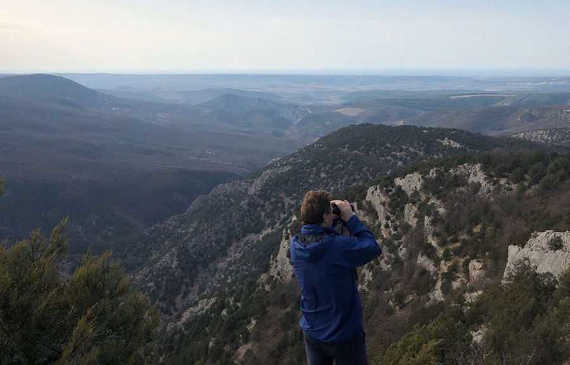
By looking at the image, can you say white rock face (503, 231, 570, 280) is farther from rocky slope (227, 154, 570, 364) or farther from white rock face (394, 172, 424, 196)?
white rock face (394, 172, 424, 196)

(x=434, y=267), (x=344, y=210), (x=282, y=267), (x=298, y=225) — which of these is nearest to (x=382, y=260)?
(x=434, y=267)

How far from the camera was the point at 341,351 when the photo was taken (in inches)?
156

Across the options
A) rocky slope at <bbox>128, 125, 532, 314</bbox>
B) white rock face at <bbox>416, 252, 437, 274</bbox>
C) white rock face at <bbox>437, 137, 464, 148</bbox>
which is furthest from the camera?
white rock face at <bbox>437, 137, 464, 148</bbox>

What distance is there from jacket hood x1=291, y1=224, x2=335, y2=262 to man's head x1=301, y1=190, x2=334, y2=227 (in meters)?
0.07

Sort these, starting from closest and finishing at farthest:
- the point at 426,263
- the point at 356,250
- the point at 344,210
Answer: the point at 356,250 < the point at 344,210 < the point at 426,263

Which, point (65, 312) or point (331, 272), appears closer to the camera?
point (331, 272)

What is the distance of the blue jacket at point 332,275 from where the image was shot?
372 centimetres

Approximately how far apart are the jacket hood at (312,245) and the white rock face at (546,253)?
7983 millimetres

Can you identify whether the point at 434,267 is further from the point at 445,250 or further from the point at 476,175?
the point at 476,175

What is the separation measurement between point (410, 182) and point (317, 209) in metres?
20.8

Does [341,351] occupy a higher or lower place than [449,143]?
higher

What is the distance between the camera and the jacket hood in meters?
3.71

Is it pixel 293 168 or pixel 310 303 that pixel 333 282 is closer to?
pixel 310 303

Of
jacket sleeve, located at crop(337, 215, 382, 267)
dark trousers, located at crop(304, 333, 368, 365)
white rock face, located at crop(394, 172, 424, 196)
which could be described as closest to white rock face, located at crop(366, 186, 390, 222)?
white rock face, located at crop(394, 172, 424, 196)
